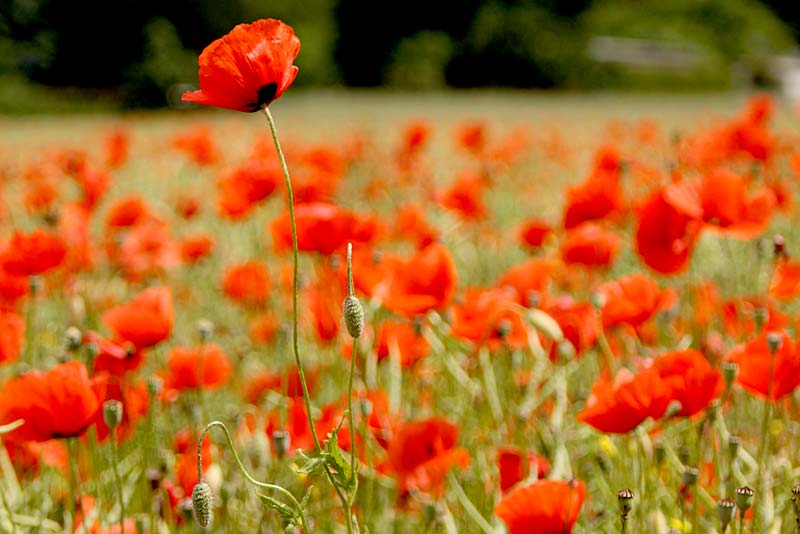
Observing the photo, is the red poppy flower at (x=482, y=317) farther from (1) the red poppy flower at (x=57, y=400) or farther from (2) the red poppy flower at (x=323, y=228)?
(1) the red poppy flower at (x=57, y=400)

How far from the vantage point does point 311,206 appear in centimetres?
165

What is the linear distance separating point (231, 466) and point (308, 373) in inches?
17.8

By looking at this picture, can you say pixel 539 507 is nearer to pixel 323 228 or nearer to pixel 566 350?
pixel 566 350

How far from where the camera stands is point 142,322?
136 centimetres

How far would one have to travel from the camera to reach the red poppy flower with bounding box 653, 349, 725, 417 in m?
1.03

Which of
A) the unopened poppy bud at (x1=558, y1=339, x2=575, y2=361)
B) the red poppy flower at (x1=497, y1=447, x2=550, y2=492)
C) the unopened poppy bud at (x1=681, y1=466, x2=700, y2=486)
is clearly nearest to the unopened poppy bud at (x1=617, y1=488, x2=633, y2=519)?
→ the unopened poppy bud at (x1=681, y1=466, x2=700, y2=486)

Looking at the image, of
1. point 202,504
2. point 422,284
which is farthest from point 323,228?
point 202,504

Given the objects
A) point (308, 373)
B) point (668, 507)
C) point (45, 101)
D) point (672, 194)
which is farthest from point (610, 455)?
point (45, 101)

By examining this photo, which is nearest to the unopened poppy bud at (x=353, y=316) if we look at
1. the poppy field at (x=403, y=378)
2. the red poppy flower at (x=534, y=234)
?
the poppy field at (x=403, y=378)

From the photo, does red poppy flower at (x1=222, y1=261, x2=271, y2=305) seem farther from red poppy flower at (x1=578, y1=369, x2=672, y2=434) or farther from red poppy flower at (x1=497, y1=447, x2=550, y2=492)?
red poppy flower at (x1=578, y1=369, x2=672, y2=434)

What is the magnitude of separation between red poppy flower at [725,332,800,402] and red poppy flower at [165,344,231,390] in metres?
0.78

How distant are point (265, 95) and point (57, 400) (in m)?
0.42

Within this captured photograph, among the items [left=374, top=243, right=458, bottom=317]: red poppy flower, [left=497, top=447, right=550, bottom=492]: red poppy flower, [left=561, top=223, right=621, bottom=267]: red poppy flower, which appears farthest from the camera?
[left=561, top=223, right=621, bottom=267]: red poppy flower

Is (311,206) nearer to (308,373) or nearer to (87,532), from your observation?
(308,373)
